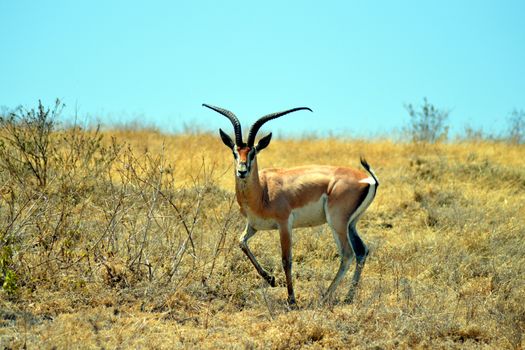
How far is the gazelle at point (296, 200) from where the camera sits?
9.27 meters

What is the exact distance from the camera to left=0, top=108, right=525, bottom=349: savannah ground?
24.0ft

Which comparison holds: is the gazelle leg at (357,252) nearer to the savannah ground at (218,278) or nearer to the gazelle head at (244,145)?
the savannah ground at (218,278)

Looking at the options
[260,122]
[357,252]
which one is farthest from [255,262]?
[260,122]

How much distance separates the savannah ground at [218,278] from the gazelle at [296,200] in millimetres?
326

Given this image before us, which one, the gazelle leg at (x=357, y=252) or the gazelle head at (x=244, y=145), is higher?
the gazelle head at (x=244, y=145)

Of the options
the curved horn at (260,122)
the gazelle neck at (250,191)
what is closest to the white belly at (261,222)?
the gazelle neck at (250,191)

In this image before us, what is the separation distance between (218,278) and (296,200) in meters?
1.42

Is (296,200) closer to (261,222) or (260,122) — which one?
(261,222)

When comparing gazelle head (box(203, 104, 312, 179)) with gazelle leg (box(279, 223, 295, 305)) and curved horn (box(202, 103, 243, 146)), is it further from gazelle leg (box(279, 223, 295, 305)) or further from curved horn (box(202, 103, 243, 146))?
gazelle leg (box(279, 223, 295, 305))

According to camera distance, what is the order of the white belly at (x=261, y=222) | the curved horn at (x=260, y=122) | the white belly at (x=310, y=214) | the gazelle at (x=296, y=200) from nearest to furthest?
the curved horn at (x=260, y=122) < the gazelle at (x=296, y=200) < the white belly at (x=261, y=222) < the white belly at (x=310, y=214)

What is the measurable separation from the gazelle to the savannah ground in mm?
326

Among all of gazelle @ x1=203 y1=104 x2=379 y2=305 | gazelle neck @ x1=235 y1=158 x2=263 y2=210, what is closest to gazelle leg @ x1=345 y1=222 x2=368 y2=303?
gazelle @ x1=203 y1=104 x2=379 y2=305

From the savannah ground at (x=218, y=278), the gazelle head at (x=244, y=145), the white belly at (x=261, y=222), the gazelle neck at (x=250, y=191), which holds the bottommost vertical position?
the savannah ground at (x=218, y=278)

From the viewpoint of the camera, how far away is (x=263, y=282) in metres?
9.57
